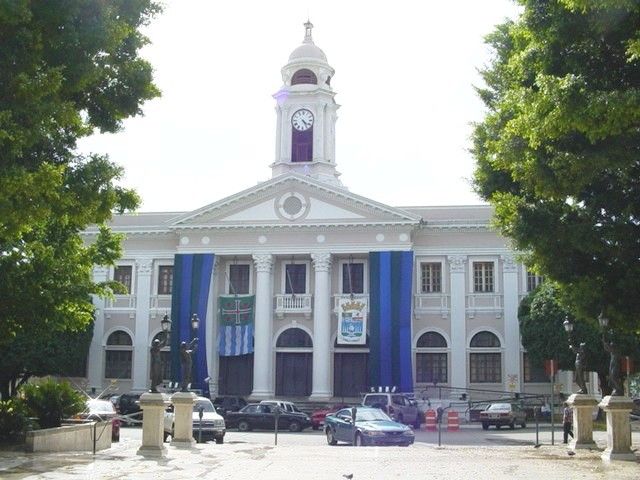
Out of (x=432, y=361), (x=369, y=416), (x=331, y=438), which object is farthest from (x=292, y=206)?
(x=369, y=416)

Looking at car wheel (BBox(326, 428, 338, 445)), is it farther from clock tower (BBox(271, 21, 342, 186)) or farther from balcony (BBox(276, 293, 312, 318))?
clock tower (BBox(271, 21, 342, 186))

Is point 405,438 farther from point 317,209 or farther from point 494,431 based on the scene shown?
point 317,209

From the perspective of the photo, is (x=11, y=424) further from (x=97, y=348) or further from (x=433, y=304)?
(x=433, y=304)

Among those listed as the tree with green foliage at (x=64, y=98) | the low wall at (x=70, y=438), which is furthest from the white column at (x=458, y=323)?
the tree with green foliage at (x=64, y=98)

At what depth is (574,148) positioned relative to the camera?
1512 cm

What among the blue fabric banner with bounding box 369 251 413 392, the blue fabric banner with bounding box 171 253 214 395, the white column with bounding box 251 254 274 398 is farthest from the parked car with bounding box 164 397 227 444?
the white column with bounding box 251 254 274 398

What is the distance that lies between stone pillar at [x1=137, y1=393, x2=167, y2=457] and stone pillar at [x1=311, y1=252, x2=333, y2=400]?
26.3 meters

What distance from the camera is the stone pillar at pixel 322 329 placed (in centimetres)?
4662

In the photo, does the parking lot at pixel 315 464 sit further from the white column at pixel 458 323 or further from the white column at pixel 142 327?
the white column at pixel 142 327

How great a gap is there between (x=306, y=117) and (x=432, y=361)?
627 inches

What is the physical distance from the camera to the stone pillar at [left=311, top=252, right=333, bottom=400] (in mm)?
46625

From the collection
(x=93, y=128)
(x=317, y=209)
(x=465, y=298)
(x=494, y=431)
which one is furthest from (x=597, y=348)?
(x=93, y=128)

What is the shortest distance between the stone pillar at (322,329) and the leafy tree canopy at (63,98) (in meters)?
31.6

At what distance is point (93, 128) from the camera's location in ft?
49.9
